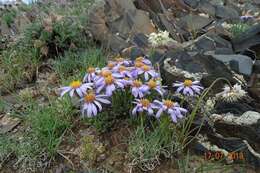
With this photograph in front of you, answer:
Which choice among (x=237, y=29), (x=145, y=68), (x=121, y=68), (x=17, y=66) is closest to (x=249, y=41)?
(x=237, y=29)

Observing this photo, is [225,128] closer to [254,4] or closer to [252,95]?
[252,95]

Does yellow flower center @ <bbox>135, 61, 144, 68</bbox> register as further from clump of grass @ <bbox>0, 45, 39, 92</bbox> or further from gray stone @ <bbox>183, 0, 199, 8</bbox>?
gray stone @ <bbox>183, 0, 199, 8</bbox>

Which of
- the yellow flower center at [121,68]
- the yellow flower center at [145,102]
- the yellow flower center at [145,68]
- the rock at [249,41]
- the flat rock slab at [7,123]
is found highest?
the yellow flower center at [121,68]

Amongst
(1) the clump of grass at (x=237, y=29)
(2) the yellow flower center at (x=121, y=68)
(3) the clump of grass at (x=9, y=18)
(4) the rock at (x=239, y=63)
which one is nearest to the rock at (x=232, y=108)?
(4) the rock at (x=239, y=63)

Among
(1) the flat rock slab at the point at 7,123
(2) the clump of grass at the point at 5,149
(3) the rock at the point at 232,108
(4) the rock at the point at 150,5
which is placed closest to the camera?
(3) the rock at the point at 232,108

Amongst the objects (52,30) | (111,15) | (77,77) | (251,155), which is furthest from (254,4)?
(251,155)

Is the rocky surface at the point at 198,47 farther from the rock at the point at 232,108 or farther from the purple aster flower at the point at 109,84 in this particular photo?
the purple aster flower at the point at 109,84
